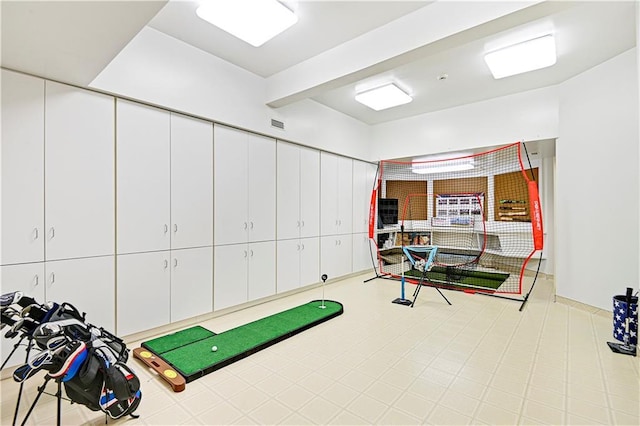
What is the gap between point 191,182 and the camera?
371cm

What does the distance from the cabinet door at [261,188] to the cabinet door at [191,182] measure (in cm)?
62

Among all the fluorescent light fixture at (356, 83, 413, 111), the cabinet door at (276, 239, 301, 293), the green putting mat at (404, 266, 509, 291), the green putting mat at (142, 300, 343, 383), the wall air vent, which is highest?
the fluorescent light fixture at (356, 83, 413, 111)

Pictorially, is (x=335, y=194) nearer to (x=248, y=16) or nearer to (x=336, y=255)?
(x=336, y=255)

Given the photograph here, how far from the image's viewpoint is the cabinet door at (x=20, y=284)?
255 cm

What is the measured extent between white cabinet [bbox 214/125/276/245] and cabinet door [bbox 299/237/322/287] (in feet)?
2.57

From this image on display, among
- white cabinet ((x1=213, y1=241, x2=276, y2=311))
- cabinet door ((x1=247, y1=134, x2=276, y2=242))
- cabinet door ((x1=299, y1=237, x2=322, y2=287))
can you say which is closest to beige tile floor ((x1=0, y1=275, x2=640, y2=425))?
white cabinet ((x1=213, y1=241, x2=276, y2=311))

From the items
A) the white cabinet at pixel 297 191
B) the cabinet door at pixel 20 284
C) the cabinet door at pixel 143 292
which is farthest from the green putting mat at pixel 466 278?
the cabinet door at pixel 20 284

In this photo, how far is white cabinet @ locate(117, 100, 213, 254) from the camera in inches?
126

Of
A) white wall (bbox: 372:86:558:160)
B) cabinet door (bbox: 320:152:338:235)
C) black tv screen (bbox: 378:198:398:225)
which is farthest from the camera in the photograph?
black tv screen (bbox: 378:198:398:225)

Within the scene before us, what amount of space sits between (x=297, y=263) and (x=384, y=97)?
9.71ft

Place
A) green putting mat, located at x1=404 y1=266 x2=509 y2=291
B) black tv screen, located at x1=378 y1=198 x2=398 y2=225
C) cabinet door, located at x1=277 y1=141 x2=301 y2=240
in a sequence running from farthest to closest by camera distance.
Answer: black tv screen, located at x1=378 y1=198 x2=398 y2=225, green putting mat, located at x1=404 y1=266 x2=509 y2=291, cabinet door, located at x1=277 y1=141 x2=301 y2=240

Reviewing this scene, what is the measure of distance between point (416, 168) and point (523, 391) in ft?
16.4

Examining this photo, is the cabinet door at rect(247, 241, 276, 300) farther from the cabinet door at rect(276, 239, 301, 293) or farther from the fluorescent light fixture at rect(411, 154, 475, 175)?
the fluorescent light fixture at rect(411, 154, 475, 175)

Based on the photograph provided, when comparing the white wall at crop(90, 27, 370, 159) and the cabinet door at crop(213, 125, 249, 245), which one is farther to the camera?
the cabinet door at crop(213, 125, 249, 245)
